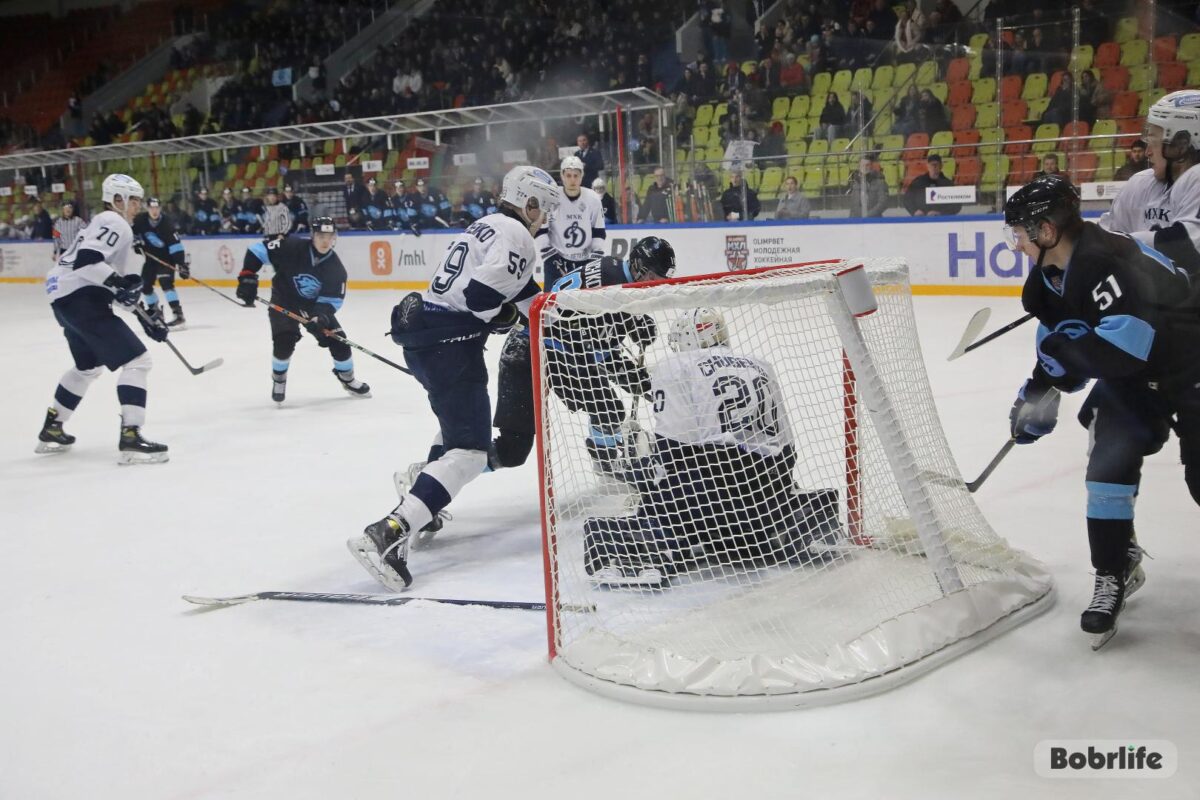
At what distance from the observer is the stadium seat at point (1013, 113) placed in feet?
33.6

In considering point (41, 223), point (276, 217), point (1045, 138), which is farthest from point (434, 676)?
point (41, 223)

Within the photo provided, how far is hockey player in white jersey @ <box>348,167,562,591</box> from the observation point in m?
3.77

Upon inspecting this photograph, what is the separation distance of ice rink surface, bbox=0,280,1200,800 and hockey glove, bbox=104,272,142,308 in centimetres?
103

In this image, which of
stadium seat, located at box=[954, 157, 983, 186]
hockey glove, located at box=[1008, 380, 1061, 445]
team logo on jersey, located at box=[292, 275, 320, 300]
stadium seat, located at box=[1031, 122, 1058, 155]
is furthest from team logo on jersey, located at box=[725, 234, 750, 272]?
hockey glove, located at box=[1008, 380, 1061, 445]

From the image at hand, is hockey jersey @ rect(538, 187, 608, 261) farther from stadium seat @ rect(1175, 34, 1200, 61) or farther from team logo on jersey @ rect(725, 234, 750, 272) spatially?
stadium seat @ rect(1175, 34, 1200, 61)

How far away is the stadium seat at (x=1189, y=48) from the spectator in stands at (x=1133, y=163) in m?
0.85

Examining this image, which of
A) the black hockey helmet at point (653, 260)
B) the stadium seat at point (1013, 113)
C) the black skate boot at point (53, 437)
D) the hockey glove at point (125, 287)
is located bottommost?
the black skate boot at point (53, 437)

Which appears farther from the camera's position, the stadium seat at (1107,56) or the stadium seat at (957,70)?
the stadium seat at (957,70)

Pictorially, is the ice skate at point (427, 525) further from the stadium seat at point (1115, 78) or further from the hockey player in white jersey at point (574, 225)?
the stadium seat at point (1115, 78)

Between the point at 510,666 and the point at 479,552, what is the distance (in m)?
1.10

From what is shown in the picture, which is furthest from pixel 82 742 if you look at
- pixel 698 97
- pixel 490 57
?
Result: pixel 490 57

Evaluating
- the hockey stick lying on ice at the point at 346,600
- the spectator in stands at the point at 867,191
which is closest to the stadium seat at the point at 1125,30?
the spectator in stands at the point at 867,191

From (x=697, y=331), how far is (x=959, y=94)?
8.47 meters

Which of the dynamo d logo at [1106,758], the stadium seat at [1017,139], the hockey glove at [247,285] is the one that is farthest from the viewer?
the stadium seat at [1017,139]
